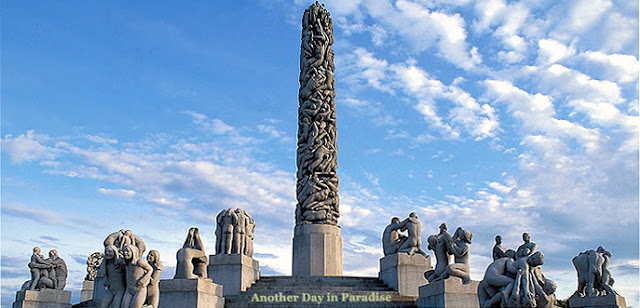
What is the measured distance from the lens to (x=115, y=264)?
9.98m

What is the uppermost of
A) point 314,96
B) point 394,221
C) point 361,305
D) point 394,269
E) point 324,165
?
point 314,96

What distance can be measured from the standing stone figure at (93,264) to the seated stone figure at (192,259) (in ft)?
31.1

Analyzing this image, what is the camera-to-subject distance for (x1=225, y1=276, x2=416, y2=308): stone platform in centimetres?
1391

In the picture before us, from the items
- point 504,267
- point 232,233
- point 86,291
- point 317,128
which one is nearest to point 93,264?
point 86,291

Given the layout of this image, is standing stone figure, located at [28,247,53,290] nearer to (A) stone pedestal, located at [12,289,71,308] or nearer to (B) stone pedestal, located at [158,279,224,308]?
(A) stone pedestal, located at [12,289,71,308]

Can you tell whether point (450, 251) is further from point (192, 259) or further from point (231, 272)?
point (192, 259)

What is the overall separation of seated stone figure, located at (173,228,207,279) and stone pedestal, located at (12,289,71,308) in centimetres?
459

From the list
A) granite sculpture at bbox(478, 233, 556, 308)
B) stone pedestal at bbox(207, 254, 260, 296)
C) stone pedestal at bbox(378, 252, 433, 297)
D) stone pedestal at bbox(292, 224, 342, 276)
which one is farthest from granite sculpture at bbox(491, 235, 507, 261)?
stone pedestal at bbox(207, 254, 260, 296)

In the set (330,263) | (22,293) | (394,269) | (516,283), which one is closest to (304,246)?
(330,263)

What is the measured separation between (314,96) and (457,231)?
9201 millimetres

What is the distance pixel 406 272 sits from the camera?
1541cm

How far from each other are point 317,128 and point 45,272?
10221 mm

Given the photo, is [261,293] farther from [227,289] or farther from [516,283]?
[516,283]

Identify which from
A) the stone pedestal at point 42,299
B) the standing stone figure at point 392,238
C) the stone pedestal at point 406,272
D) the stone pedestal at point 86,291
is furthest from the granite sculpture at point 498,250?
the stone pedestal at point 86,291
